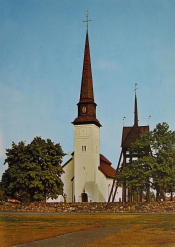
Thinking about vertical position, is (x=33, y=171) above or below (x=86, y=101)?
below

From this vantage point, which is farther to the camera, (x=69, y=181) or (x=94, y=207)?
(x=69, y=181)

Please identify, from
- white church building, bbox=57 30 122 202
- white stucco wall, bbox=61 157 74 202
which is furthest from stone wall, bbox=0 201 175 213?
white stucco wall, bbox=61 157 74 202

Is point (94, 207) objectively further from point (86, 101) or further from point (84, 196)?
point (86, 101)

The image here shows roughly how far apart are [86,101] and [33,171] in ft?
67.7

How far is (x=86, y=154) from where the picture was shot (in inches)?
2414

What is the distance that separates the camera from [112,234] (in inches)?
604

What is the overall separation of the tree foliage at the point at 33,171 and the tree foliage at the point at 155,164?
25.0ft

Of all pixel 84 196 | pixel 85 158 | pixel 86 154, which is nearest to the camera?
pixel 84 196

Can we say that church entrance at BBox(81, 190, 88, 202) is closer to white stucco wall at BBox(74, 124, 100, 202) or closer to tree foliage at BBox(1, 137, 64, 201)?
white stucco wall at BBox(74, 124, 100, 202)

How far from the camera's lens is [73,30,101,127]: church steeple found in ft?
199

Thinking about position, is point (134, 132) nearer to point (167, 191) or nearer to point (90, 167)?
point (90, 167)

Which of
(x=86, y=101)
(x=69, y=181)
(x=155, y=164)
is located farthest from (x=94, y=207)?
(x=69, y=181)

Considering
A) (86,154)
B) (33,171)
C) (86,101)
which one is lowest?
(33,171)

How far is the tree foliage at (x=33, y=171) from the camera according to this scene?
1667 inches
